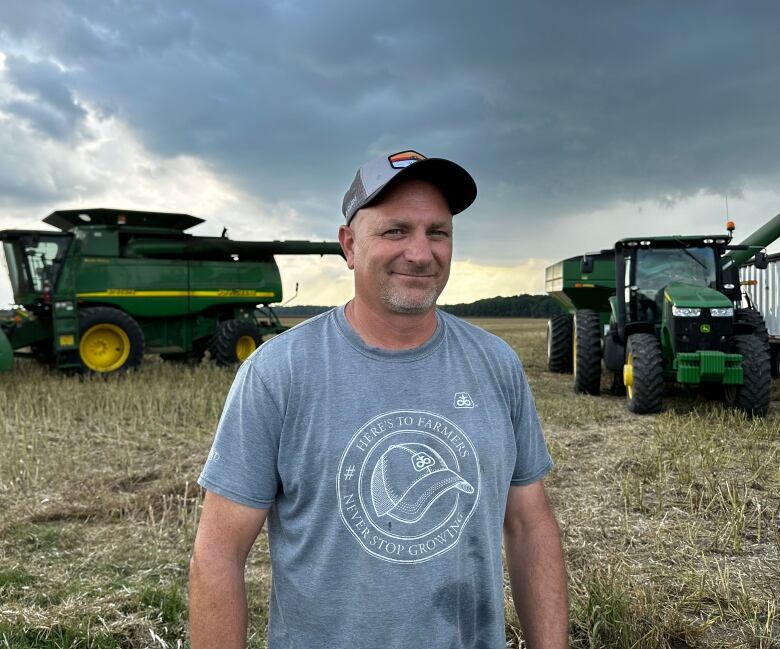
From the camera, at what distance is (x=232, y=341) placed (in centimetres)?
1441

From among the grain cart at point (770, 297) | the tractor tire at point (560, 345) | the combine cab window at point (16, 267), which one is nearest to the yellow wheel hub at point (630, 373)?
the grain cart at point (770, 297)

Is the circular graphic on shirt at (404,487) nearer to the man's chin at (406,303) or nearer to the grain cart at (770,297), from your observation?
the man's chin at (406,303)

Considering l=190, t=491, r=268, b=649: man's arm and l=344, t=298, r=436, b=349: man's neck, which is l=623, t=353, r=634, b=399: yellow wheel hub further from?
l=190, t=491, r=268, b=649: man's arm

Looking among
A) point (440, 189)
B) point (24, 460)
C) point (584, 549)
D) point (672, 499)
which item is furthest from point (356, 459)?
point (24, 460)

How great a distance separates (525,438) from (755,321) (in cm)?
879

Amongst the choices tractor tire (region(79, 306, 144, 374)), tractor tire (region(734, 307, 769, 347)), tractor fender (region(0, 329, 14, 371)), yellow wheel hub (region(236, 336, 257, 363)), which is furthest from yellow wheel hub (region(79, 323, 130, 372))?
tractor tire (region(734, 307, 769, 347))

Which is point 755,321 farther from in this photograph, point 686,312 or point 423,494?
point 423,494

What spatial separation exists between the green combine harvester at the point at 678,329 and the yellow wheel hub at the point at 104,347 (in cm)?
773

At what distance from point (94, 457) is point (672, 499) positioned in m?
4.92

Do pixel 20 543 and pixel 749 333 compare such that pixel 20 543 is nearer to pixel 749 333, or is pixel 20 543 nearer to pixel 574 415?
pixel 574 415

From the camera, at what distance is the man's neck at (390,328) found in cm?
177

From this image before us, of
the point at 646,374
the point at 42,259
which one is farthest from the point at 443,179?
the point at 42,259

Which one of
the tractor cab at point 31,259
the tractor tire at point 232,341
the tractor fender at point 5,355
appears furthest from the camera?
the tractor tire at point 232,341

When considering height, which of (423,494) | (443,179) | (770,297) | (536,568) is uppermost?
(770,297)
